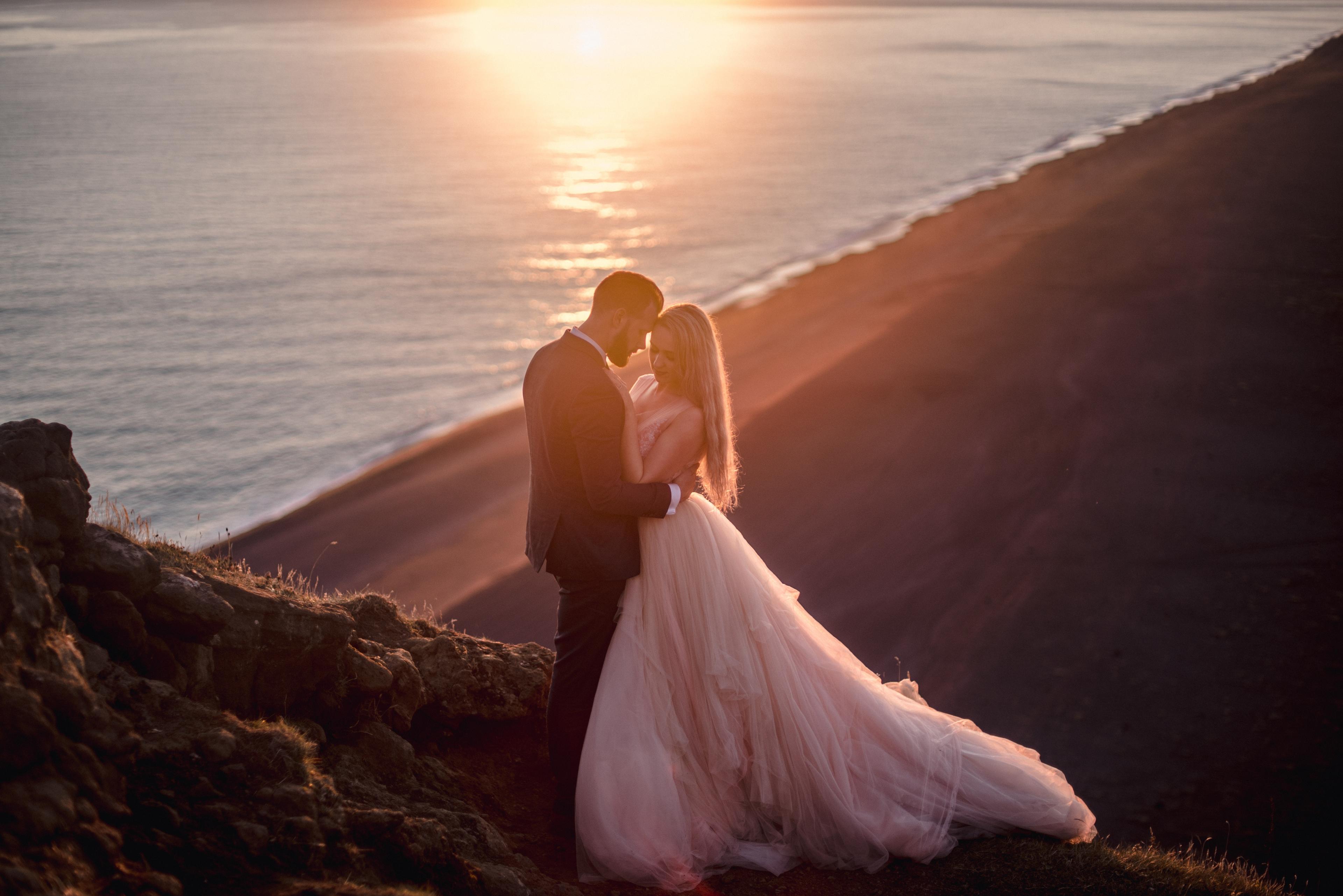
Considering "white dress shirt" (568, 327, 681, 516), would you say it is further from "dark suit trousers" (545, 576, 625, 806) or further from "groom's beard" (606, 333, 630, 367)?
"dark suit trousers" (545, 576, 625, 806)

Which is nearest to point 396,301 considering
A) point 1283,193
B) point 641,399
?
point 641,399

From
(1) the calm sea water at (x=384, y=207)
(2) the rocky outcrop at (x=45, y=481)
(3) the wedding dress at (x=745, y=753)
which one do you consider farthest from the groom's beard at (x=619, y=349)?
(1) the calm sea water at (x=384, y=207)

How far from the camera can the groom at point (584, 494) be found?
421 cm

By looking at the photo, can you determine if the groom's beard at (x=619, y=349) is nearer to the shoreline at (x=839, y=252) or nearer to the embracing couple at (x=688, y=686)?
the embracing couple at (x=688, y=686)

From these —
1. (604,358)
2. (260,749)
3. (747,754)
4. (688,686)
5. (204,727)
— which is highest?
(604,358)

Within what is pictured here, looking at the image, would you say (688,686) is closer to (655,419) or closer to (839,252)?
(655,419)

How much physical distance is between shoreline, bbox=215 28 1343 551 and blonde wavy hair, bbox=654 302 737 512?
142 inches

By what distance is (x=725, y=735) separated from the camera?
4.48m

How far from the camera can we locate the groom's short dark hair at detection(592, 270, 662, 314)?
4.25 metres

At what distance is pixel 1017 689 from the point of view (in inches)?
380

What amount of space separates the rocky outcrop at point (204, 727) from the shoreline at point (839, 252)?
89.5 inches

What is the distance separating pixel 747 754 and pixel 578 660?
3.04 ft

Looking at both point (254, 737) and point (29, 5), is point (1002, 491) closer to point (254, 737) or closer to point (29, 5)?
point (254, 737)

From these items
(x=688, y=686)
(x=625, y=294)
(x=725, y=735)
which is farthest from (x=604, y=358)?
(x=725, y=735)
